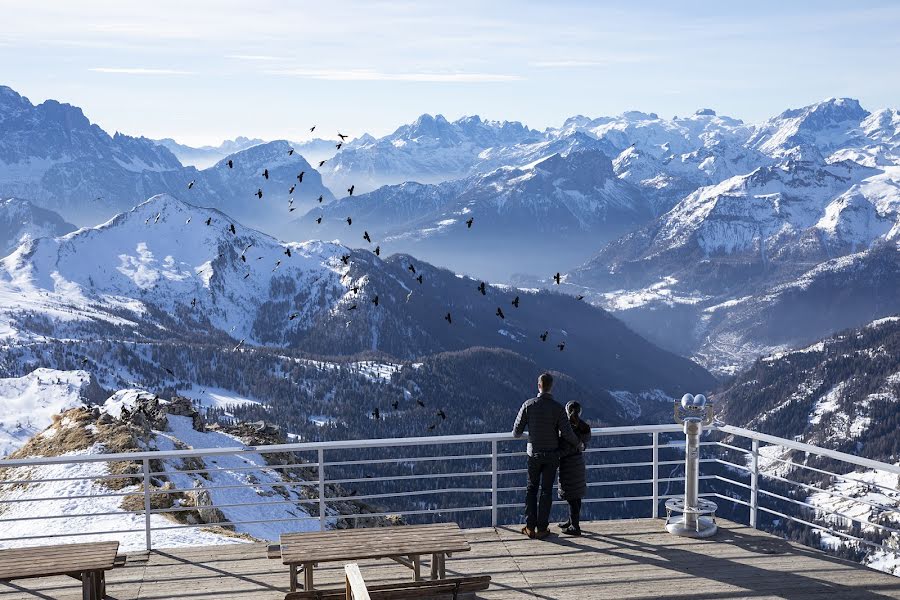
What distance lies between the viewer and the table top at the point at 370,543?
1206 cm

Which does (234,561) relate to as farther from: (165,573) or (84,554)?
(84,554)

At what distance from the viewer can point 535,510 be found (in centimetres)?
1583

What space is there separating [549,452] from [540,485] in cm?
106

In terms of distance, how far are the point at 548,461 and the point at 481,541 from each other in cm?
209

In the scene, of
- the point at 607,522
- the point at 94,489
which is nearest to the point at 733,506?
the point at 94,489

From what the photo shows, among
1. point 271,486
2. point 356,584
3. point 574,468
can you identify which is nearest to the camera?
point 356,584

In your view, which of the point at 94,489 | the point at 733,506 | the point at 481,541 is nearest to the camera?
the point at 481,541

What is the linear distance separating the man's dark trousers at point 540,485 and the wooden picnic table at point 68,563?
7.34m

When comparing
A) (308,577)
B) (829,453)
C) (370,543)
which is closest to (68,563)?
(308,577)

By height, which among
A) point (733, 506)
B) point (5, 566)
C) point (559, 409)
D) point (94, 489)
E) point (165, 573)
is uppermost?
point (559, 409)

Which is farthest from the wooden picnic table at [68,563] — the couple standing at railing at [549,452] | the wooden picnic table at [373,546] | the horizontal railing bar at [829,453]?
the horizontal railing bar at [829,453]

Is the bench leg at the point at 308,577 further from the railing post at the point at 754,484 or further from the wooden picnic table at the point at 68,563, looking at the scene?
the railing post at the point at 754,484

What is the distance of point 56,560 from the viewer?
12.1 meters

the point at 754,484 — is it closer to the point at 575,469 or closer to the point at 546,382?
the point at 575,469
